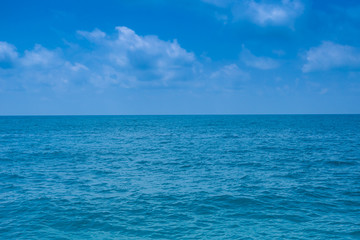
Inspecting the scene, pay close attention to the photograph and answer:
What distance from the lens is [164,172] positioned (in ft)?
87.2

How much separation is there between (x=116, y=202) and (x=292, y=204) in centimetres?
1122

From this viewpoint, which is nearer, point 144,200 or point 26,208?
point 26,208

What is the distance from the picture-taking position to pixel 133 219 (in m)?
14.7

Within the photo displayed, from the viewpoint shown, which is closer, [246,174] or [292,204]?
[292,204]

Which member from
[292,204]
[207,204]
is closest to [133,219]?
[207,204]

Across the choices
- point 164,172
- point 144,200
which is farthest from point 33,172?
point 144,200

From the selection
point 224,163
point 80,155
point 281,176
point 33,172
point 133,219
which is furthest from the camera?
point 80,155

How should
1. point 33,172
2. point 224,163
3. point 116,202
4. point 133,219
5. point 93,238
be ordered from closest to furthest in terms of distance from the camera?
point 93,238 < point 133,219 < point 116,202 < point 33,172 < point 224,163

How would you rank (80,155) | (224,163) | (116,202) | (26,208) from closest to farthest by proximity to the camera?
(26,208) → (116,202) → (224,163) → (80,155)

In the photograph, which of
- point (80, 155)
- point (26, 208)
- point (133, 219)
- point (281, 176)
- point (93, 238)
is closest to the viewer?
point (93, 238)

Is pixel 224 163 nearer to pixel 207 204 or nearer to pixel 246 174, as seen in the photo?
pixel 246 174

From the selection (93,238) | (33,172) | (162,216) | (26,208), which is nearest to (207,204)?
(162,216)

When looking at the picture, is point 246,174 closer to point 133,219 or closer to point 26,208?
point 133,219

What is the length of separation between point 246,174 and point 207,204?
9329 millimetres
